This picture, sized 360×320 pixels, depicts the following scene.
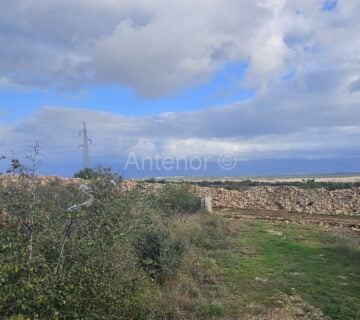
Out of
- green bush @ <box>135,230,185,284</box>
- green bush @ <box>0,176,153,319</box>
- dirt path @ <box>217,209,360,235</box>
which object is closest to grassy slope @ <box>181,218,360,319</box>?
green bush @ <box>135,230,185,284</box>

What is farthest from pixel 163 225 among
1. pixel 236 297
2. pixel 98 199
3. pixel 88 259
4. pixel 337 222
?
pixel 337 222

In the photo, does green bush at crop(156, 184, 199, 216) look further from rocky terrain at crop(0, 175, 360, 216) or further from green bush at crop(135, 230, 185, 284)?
green bush at crop(135, 230, 185, 284)

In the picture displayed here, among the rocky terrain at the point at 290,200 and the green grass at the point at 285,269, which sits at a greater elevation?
the rocky terrain at the point at 290,200

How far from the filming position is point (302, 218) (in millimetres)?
19766

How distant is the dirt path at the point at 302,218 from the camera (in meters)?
17.6

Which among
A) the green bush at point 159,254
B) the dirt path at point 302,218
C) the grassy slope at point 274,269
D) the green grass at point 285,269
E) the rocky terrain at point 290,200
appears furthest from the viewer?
the rocky terrain at point 290,200

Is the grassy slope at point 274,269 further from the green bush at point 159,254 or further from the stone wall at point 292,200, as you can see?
the stone wall at point 292,200

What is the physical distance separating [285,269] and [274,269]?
22 cm

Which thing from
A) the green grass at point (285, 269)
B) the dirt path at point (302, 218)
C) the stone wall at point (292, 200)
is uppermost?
the stone wall at point (292, 200)

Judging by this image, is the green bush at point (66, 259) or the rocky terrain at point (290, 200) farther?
the rocky terrain at point (290, 200)

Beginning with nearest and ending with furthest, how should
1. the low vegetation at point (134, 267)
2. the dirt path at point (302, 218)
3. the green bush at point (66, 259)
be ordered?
the green bush at point (66, 259) → the low vegetation at point (134, 267) → the dirt path at point (302, 218)

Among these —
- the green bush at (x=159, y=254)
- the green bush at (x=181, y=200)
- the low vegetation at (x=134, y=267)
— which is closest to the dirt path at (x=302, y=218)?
the green bush at (x=181, y=200)

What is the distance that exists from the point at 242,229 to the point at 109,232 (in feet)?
28.2

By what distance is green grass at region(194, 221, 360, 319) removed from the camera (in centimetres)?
778
